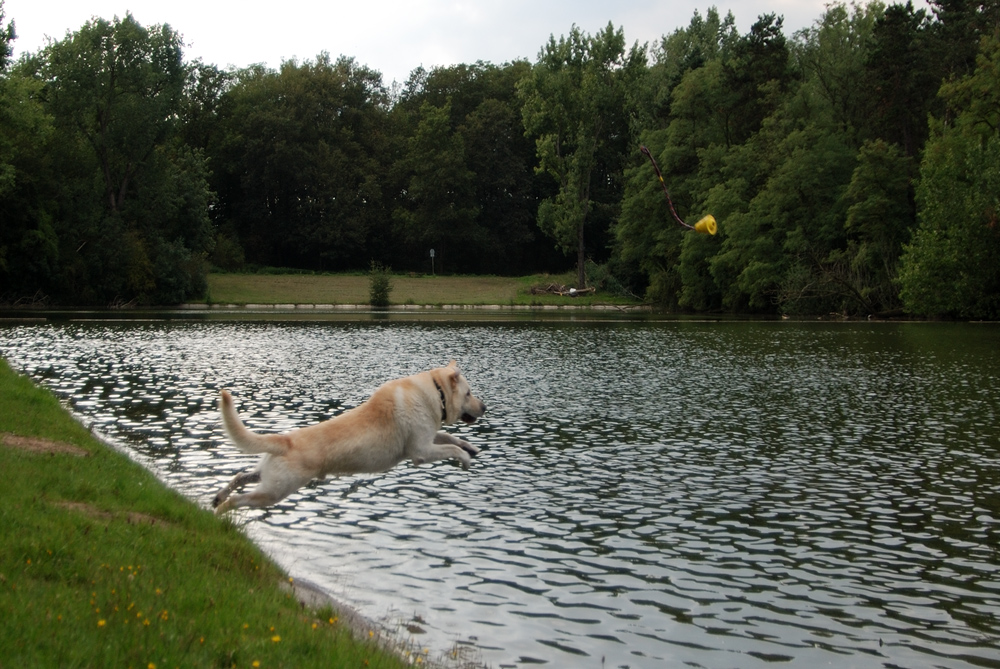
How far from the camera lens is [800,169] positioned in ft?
212

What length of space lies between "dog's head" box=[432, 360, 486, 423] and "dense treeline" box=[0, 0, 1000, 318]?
166 ft

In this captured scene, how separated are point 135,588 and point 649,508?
790cm

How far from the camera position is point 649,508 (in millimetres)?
13156

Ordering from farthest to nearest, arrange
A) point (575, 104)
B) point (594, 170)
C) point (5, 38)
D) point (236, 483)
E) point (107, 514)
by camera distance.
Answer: point (594, 170), point (575, 104), point (5, 38), point (236, 483), point (107, 514)

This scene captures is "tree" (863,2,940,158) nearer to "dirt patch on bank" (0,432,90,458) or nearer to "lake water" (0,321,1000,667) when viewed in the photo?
"lake water" (0,321,1000,667)

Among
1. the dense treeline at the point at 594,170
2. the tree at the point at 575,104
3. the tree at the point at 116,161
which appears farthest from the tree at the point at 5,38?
the tree at the point at 575,104

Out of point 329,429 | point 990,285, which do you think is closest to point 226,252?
point 990,285

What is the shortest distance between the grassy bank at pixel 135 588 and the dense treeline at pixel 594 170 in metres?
52.1

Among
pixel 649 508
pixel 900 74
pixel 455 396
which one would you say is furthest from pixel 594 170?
pixel 455 396

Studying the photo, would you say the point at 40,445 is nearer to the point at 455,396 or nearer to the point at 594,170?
the point at 455,396

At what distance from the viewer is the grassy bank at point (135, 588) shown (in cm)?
577

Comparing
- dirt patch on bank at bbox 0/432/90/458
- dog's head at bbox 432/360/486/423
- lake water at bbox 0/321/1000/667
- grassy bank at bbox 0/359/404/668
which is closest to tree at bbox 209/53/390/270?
lake water at bbox 0/321/1000/667

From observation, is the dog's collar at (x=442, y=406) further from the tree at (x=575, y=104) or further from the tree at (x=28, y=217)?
the tree at (x=575, y=104)

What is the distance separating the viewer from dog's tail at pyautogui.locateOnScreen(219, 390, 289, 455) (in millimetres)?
9398
